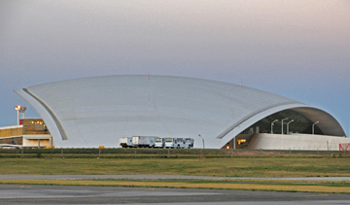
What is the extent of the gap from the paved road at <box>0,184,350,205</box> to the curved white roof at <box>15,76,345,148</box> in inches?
2175

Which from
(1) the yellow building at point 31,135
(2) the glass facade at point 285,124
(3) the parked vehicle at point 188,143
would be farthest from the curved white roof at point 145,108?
(1) the yellow building at point 31,135

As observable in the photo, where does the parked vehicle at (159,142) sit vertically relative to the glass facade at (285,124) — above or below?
below

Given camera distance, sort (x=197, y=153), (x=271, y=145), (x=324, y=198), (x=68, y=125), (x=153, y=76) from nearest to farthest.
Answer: (x=324, y=198) → (x=197, y=153) → (x=68, y=125) → (x=271, y=145) → (x=153, y=76)

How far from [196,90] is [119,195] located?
70.4 meters

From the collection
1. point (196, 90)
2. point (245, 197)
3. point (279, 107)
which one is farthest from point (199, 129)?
point (245, 197)

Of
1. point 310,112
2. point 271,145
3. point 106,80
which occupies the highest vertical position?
point 106,80

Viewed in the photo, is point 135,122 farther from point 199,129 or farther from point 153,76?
point 153,76

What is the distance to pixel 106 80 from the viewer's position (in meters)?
86.8

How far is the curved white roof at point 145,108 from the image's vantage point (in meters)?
74.1

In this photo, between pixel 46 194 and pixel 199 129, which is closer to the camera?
pixel 46 194

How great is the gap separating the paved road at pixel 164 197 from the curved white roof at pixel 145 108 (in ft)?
181

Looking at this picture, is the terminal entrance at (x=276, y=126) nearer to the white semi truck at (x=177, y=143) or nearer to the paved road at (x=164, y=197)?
the white semi truck at (x=177, y=143)

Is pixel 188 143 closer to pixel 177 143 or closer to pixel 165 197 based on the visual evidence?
pixel 177 143

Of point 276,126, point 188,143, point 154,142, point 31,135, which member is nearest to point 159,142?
point 154,142
